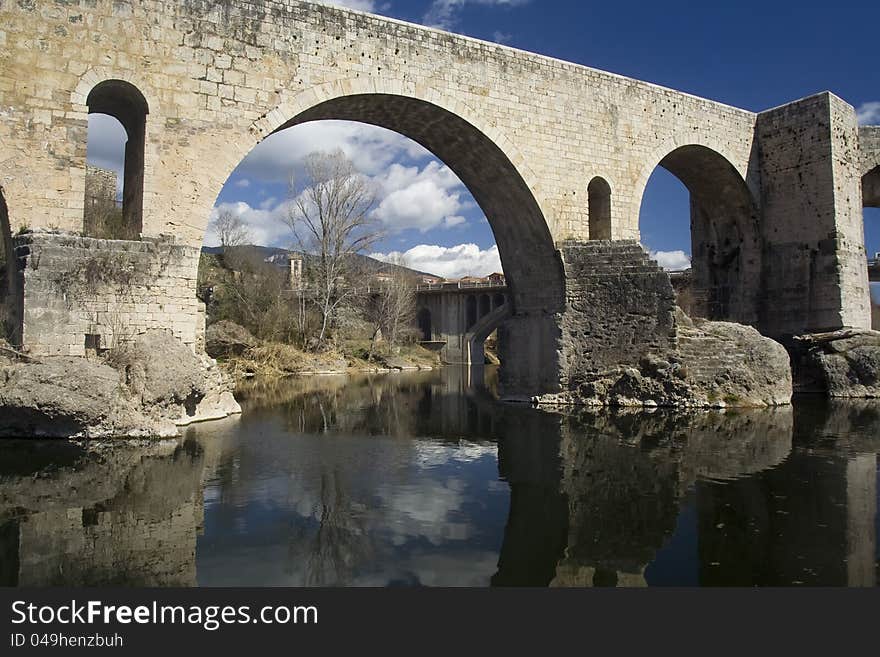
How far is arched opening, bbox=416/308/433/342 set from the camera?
44.5 metres

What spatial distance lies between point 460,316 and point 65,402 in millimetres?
35601

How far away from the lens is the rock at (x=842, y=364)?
14.3 metres

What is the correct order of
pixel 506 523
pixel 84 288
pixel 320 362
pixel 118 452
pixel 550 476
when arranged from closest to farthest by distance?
pixel 506 523 → pixel 550 476 → pixel 118 452 → pixel 84 288 → pixel 320 362

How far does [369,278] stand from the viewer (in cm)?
3253

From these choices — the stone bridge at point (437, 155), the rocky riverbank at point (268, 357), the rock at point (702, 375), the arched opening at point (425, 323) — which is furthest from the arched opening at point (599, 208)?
the arched opening at point (425, 323)

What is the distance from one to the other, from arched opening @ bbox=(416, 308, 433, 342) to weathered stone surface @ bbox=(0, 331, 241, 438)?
115ft

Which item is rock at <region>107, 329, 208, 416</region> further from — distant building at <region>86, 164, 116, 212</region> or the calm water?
distant building at <region>86, 164, 116, 212</region>

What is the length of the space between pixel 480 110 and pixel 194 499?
9.01 metres

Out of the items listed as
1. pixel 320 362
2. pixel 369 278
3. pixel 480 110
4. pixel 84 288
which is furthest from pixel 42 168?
pixel 369 278

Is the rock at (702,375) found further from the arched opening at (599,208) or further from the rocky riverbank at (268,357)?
the rocky riverbank at (268,357)

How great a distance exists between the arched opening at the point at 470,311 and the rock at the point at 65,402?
3448 centimetres

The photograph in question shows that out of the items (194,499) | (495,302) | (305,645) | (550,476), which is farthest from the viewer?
(495,302)

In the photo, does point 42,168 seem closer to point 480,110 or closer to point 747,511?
point 480,110

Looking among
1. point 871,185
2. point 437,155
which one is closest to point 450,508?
point 437,155
